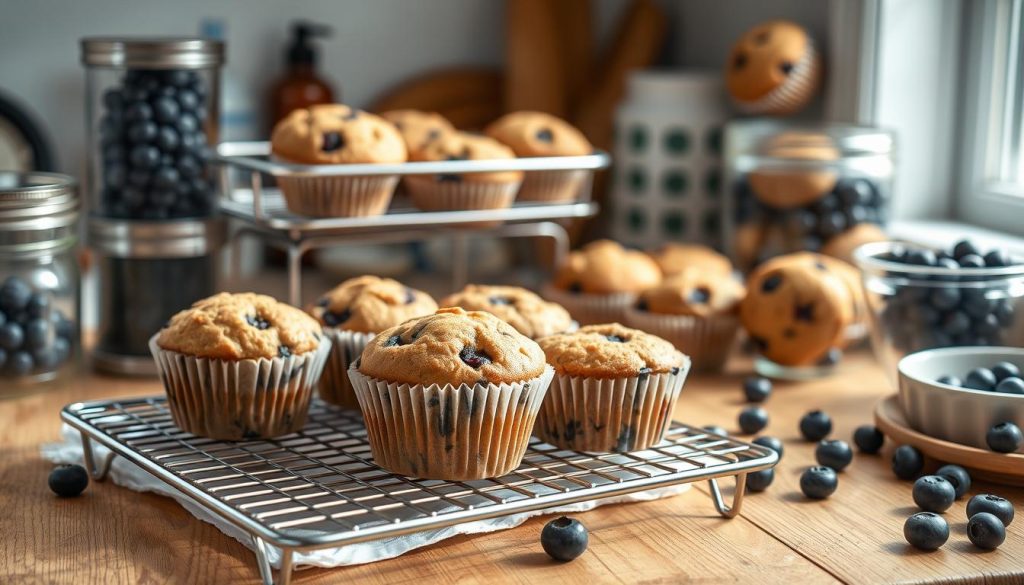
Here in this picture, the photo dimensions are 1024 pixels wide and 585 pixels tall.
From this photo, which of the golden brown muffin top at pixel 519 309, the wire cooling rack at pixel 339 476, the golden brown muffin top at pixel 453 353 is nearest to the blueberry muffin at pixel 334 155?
the golden brown muffin top at pixel 519 309

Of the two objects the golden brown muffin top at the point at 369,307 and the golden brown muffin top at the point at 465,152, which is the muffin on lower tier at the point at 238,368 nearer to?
the golden brown muffin top at the point at 369,307

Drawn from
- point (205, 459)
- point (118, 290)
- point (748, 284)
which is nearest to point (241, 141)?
point (118, 290)

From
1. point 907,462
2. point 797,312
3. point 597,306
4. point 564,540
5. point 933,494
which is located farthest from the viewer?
point 597,306

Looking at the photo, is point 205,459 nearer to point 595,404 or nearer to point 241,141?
point 595,404

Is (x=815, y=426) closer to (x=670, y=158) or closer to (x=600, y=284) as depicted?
(x=600, y=284)

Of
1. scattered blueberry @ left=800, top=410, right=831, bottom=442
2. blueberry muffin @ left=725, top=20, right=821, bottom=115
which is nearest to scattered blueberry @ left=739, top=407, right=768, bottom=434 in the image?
scattered blueberry @ left=800, top=410, right=831, bottom=442

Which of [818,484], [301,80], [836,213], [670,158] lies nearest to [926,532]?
[818,484]

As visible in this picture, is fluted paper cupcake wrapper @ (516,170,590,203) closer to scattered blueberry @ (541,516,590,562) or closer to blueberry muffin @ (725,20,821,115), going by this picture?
blueberry muffin @ (725,20,821,115)
